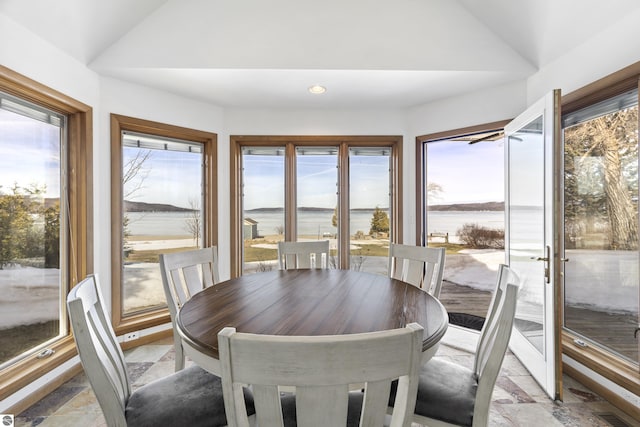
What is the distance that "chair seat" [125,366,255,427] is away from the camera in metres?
1.17

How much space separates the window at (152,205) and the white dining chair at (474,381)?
2.63 meters

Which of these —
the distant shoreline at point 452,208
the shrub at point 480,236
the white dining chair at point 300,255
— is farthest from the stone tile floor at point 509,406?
the shrub at point 480,236

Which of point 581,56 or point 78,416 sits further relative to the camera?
point 581,56

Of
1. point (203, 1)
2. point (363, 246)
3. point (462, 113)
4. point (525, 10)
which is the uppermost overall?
point (203, 1)

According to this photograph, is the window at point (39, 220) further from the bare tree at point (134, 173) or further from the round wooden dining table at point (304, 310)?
the round wooden dining table at point (304, 310)

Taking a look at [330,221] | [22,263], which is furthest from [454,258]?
[22,263]

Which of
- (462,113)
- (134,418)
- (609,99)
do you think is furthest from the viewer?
(462,113)

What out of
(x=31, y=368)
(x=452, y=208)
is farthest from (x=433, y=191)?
(x=31, y=368)

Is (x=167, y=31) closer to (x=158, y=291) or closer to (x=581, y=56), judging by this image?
(x=158, y=291)

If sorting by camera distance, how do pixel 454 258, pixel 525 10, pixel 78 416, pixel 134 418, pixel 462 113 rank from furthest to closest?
pixel 454 258
pixel 462 113
pixel 525 10
pixel 78 416
pixel 134 418

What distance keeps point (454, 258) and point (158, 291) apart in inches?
146

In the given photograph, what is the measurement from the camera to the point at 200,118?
3.27 meters

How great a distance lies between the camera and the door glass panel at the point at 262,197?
11.9 feet

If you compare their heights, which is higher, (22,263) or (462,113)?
(462,113)
